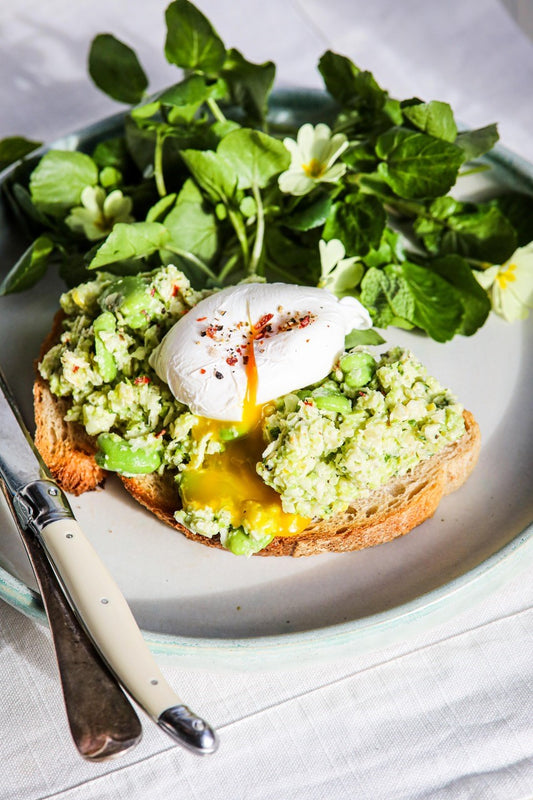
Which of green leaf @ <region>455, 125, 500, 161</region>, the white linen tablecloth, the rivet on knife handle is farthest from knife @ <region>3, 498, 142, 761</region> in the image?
green leaf @ <region>455, 125, 500, 161</region>

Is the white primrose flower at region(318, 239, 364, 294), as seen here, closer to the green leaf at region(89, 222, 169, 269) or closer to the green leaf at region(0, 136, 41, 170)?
the green leaf at region(89, 222, 169, 269)

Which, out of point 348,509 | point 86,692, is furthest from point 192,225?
point 86,692

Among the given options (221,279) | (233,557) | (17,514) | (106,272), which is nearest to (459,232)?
(221,279)

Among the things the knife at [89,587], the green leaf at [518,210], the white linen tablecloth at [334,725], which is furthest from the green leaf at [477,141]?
the knife at [89,587]

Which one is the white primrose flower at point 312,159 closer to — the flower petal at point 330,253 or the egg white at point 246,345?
the flower petal at point 330,253

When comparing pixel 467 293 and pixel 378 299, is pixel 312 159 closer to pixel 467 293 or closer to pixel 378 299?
pixel 378 299

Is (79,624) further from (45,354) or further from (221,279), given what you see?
(221,279)
